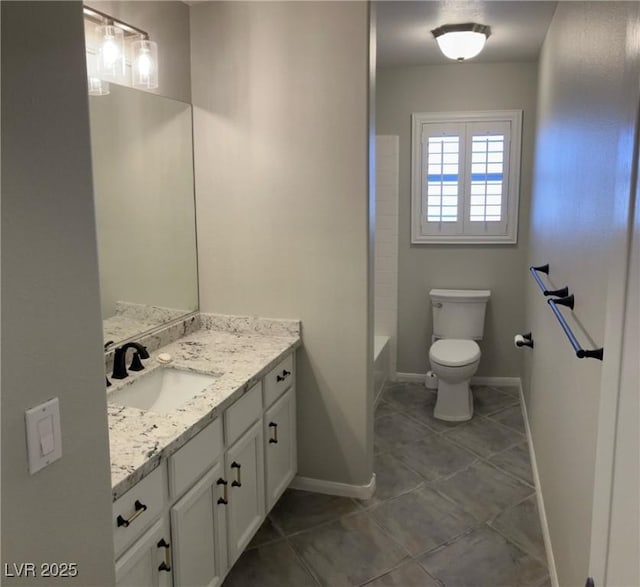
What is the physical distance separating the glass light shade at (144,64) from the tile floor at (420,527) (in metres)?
2.09

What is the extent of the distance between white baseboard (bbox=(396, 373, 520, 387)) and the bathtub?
19 centimetres

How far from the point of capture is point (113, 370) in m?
2.28

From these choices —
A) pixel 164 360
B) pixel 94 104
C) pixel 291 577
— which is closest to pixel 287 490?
pixel 291 577

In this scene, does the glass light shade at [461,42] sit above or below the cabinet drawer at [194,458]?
above

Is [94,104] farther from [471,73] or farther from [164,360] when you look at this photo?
[471,73]

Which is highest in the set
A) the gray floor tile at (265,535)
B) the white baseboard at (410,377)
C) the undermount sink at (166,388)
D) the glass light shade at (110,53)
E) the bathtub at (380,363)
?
the glass light shade at (110,53)

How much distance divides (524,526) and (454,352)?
58.5 inches

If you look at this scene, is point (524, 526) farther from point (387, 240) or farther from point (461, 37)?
point (461, 37)

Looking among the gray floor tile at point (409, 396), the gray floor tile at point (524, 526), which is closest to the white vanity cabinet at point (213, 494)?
the gray floor tile at point (524, 526)

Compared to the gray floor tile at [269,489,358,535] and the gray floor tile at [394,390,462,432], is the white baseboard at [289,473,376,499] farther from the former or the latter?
the gray floor tile at [394,390,462,432]

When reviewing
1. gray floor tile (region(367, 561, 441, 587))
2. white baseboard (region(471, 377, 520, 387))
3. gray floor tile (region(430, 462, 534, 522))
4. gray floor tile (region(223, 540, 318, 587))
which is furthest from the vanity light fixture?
white baseboard (region(471, 377, 520, 387))

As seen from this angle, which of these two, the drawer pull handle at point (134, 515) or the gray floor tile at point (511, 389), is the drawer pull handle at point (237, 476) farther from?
the gray floor tile at point (511, 389)

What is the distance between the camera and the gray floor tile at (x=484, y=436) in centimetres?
358

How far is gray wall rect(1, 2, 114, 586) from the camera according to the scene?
A: 2.97ft
